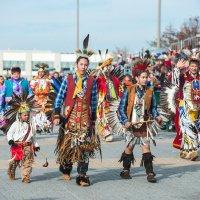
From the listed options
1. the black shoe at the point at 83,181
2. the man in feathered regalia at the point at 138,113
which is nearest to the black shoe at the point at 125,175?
the man in feathered regalia at the point at 138,113

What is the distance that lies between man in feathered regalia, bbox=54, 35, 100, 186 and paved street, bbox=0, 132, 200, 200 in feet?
1.30

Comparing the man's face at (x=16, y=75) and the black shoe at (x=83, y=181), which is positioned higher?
the man's face at (x=16, y=75)

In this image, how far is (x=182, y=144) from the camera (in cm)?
1131

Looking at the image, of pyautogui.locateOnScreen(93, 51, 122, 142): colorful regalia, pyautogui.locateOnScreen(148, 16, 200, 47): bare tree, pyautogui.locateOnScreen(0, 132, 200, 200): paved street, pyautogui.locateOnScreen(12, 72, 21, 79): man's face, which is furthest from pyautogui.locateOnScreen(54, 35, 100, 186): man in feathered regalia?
pyautogui.locateOnScreen(148, 16, 200, 47): bare tree

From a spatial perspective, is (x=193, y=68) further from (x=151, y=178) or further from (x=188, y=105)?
(x=151, y=178)

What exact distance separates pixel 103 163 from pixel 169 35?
37.5m

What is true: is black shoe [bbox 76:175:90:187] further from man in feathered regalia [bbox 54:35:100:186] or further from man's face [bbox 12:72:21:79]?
man's face [bbox 12:72:21:79]

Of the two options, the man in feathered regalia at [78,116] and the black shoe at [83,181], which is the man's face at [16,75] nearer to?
the man in feathered regalia at [78,116]

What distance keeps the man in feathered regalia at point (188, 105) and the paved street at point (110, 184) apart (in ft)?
0.98

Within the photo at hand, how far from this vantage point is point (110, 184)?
28.0ft

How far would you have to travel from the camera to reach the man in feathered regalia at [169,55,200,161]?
10.8m

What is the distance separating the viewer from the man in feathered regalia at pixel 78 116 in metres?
8.57

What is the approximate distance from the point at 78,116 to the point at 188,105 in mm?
3013

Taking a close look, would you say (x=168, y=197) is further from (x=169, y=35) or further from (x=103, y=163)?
(x=169, y=35)
